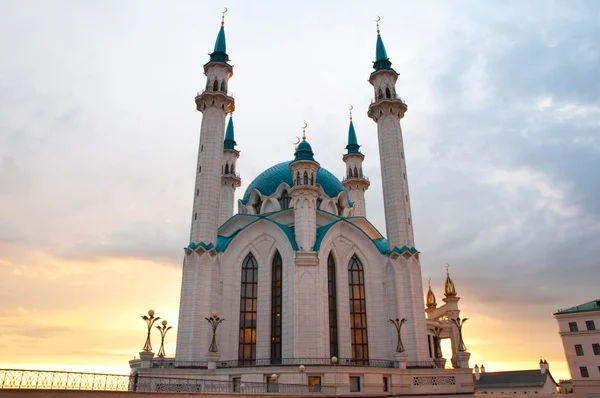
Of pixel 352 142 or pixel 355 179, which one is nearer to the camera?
pixel 355 179

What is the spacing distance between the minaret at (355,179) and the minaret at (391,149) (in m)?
10.4

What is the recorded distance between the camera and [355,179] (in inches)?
2037

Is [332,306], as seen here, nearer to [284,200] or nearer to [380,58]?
[284,200]

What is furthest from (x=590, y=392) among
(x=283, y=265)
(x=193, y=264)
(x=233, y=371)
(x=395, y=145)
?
(x=193, y=264)

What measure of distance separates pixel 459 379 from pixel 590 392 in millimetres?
25931

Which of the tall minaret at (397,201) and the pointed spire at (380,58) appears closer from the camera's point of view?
the tall minaret at (397,201)

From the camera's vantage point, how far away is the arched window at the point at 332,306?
3444 centimetres

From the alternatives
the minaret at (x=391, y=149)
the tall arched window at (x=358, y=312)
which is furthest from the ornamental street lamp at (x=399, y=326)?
the minaret at (x=391, y=149)

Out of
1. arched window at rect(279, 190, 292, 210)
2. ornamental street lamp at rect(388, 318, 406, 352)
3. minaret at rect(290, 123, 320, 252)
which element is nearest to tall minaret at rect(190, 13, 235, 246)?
minaret at rect(290, 123, 320, 252)

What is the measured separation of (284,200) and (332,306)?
1251 cm

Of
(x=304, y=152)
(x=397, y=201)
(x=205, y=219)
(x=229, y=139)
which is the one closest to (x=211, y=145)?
(x=205, y=219)

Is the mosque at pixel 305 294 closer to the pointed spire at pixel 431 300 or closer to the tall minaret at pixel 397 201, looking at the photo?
the tall minaret at pixel 397 201

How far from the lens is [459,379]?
104 ft

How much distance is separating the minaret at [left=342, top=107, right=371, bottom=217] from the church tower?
17.4 m
